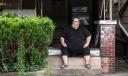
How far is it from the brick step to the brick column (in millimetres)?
183

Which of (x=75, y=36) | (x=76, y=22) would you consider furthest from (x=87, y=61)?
(x=76, y=22)

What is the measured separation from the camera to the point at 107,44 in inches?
468

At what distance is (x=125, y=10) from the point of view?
14.8 meters

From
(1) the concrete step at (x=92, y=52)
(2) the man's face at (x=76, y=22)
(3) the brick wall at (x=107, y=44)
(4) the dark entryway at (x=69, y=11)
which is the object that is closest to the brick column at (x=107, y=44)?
(3) the brick wall at (x=107, y=44)

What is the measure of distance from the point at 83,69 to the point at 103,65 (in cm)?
66

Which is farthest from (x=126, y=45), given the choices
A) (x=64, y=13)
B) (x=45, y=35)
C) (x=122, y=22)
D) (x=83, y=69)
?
(x=45, y=35)

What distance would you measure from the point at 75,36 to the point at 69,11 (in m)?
4.16

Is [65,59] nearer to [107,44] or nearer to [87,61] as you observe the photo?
[87,61]

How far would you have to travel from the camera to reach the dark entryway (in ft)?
50.3

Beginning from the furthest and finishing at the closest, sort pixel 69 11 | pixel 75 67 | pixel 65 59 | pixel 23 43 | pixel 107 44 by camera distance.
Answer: pixel 69 11 < pixel 107 44 < pixel 75 67 < pixel 65 59 < pixel 23 43

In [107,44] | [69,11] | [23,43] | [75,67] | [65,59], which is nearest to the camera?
[23,43]

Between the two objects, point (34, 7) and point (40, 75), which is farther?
point (34, 7)

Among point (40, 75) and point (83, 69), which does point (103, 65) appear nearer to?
point (83, 69)

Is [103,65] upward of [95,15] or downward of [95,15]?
downward
